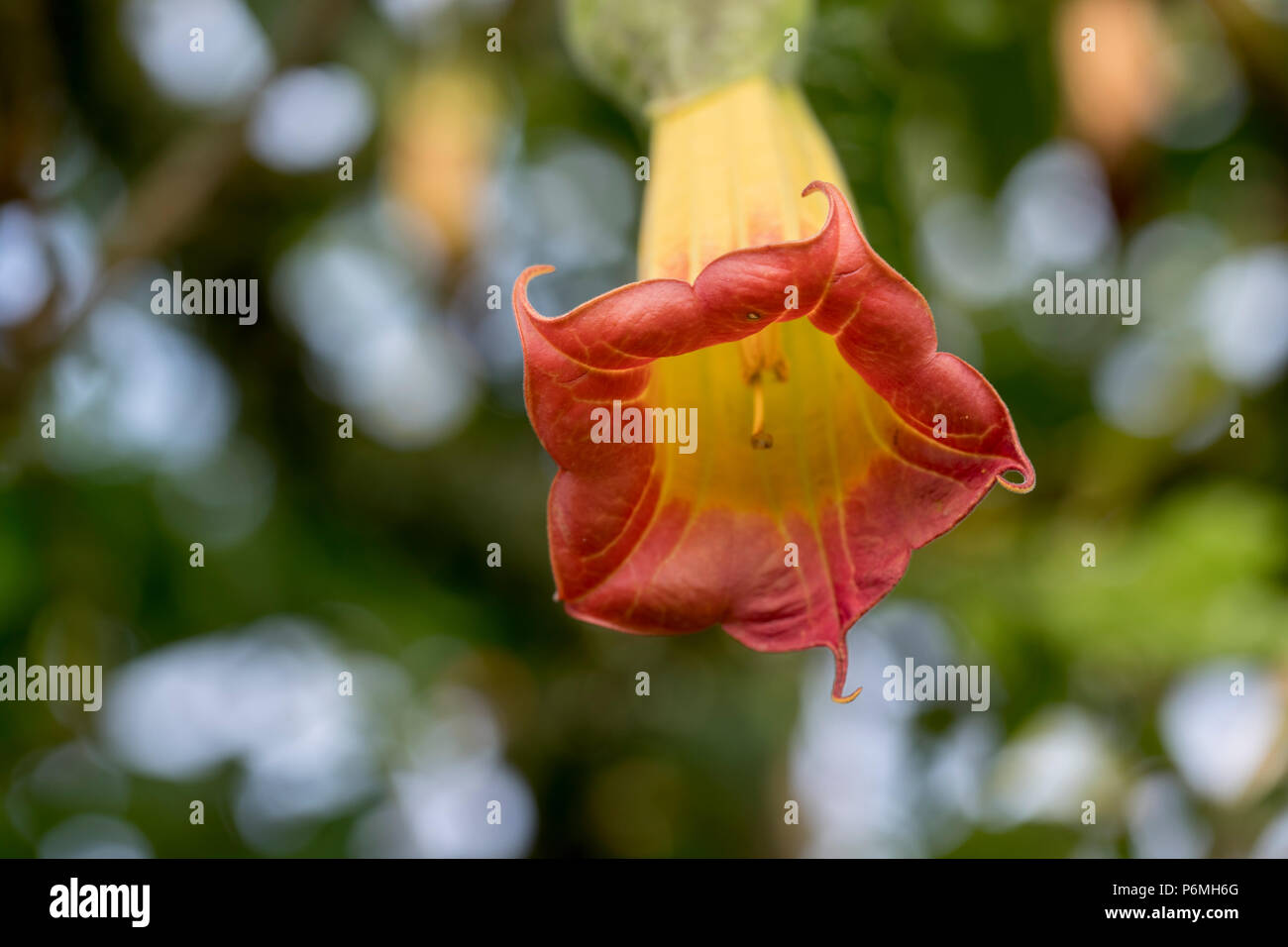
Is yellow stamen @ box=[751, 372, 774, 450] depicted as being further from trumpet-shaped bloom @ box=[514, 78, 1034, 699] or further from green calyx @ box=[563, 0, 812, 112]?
green calyx @ box=[563, 0, 812, 112]

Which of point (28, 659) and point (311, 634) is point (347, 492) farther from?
point (28, 659)

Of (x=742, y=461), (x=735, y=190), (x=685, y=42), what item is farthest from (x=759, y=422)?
(x=685, y=42)

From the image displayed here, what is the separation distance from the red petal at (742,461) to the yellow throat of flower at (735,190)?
0.18 metres

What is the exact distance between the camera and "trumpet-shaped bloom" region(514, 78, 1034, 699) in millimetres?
1726

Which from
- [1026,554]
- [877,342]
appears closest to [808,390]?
[877,342]

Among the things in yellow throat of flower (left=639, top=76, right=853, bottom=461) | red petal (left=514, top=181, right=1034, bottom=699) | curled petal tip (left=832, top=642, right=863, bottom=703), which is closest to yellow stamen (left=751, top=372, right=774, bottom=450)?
yellow throat of flower (left=639, top=76, right=853, bottom=461)

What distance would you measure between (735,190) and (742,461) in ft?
1.46

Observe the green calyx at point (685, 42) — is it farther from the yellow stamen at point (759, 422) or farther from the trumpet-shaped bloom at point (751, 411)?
the yellow stamen at point (759, 422)

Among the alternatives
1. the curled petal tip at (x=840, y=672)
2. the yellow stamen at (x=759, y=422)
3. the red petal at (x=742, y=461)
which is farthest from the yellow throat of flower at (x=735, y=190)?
the curled petal tip at (x=840, y=672)

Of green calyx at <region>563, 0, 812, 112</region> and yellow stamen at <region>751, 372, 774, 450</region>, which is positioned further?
green calyx at <region>563, 0, 812, 112</region>

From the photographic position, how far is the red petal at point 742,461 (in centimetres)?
171

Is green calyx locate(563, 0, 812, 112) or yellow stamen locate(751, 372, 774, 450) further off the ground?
green calyx locate(563, 0, 812, 112)

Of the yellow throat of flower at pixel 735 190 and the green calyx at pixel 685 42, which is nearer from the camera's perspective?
→ the yellow throat of flower at pixel 735 190

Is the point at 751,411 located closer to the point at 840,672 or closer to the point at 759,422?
the point at 759,422
